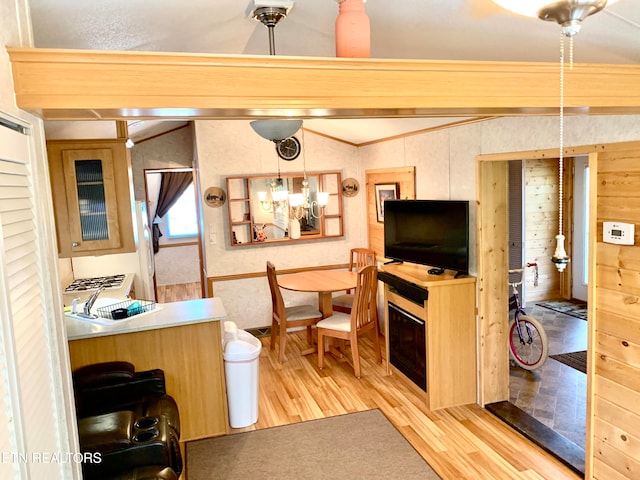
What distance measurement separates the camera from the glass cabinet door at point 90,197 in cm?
337

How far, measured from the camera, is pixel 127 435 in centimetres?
230

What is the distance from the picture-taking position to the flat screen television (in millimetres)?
3809

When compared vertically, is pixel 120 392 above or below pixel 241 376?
above

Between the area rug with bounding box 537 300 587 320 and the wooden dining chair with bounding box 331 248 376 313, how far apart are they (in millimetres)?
2813

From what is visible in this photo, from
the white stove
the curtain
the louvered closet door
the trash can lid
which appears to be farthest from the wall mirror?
the louvered closet door

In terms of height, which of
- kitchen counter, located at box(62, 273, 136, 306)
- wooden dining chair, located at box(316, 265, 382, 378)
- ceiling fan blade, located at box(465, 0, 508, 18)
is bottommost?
wooden dining chair, located at box(316, 265, 382, 378)

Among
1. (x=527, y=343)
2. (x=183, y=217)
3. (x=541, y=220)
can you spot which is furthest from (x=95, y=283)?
(x=541, y=220)

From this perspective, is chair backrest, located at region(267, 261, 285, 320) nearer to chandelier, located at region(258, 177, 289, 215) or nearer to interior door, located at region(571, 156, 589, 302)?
chandelier, located at region(258, 177, 289, 215)

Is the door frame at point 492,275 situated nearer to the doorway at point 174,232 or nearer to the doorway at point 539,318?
the doorway at point 539,318

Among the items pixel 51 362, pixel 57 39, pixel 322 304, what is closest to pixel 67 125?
pixel 57 39

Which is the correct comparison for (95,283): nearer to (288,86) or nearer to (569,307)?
(288,86)

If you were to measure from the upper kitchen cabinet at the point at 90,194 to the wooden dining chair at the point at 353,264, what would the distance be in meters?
2.74

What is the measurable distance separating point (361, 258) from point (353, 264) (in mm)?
241

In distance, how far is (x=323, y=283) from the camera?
203 inches
